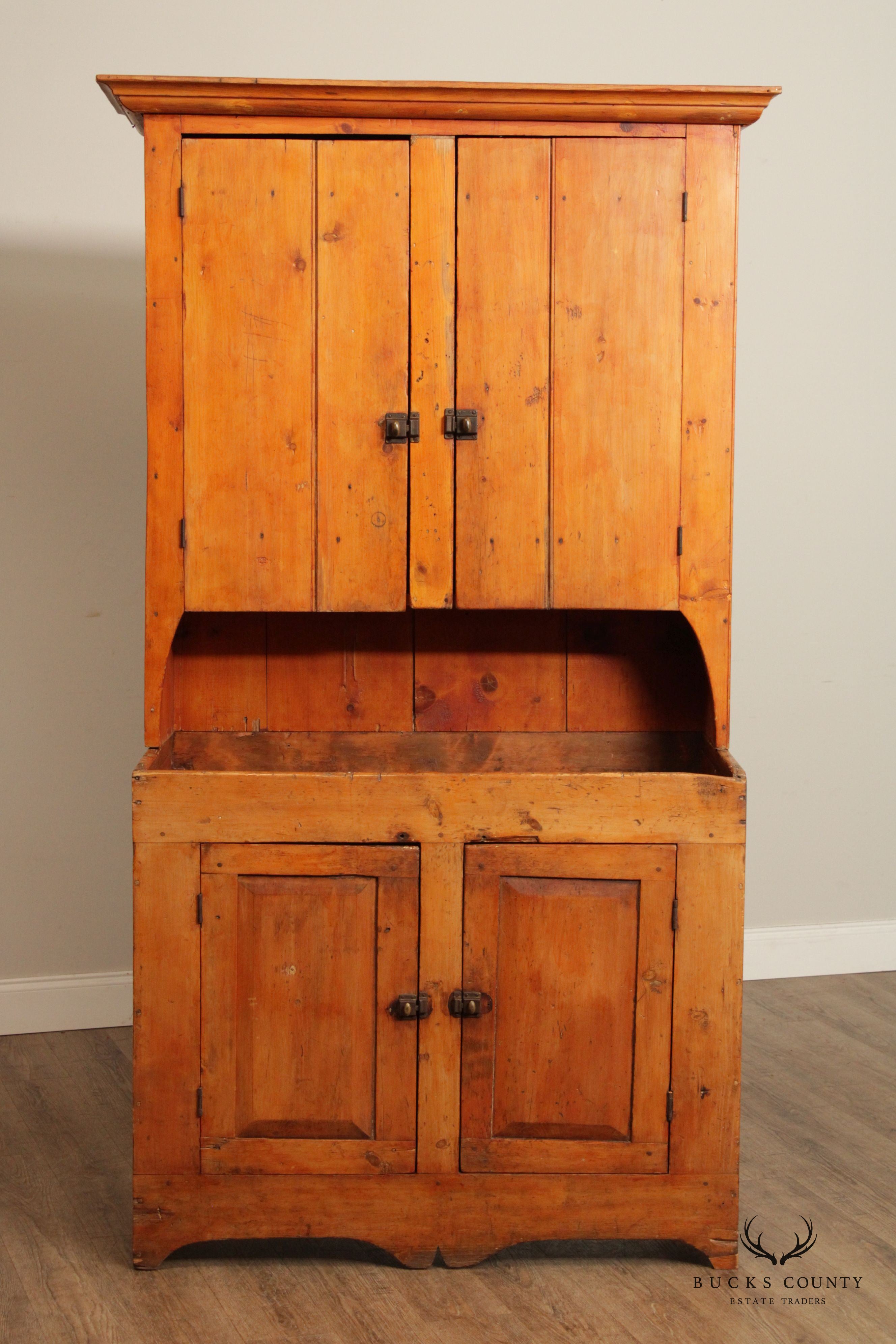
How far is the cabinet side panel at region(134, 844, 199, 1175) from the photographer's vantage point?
6.95 feet

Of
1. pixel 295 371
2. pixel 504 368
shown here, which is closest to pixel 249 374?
pixel 295 371

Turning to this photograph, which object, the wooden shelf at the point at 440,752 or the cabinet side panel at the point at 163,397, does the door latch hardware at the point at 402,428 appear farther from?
the wooden shelf at the point at 440,752

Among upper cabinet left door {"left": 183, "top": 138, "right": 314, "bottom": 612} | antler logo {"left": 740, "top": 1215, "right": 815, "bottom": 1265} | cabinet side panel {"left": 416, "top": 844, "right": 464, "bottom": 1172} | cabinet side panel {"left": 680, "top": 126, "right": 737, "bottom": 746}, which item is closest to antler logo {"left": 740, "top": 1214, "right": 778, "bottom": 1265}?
antler logo {"left": 740, "top": 1215, "right": 815, "bottom": 1265}

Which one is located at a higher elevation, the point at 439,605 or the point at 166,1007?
the point at 439,605

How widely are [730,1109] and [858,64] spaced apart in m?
2.70

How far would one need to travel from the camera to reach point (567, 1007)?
7.06 feet

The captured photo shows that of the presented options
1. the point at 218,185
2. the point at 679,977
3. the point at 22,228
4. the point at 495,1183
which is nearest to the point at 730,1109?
the point at 679,977

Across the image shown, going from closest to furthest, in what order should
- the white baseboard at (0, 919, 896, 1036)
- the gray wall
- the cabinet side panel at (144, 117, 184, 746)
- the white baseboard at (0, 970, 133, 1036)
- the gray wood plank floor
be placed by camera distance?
the gray wood plank floor < the cabinet side panel at (144, 117, 184, 746) < the gray wall < the white baseboard at (0, 970, 133, 1036) < the white baseboard at (0, 919, 896, 1036)

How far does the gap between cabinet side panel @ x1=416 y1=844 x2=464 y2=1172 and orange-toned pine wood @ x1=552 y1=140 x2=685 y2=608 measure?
57 cm

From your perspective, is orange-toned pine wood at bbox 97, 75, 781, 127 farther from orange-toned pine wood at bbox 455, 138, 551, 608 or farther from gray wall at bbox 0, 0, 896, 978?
gray wall at bbox 0, 0, 896, 978

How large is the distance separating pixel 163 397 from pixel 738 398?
1740mm

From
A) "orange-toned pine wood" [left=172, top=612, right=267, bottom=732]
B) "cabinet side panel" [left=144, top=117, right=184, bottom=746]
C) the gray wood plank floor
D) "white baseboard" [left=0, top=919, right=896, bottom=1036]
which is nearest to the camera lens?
the gray wood plank floor

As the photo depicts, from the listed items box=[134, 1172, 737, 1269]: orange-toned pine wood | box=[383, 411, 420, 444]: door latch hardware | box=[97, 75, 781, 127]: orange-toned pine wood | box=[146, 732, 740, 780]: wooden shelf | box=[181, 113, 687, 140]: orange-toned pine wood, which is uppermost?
box=[97, 75, 781, 127]: orange-toned pine wood

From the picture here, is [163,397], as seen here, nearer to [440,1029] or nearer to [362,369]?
[362,369]
